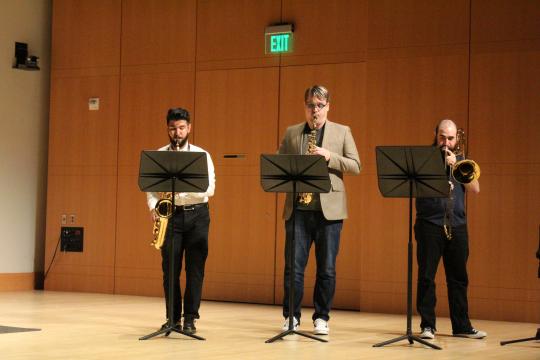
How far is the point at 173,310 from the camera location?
6270 mm

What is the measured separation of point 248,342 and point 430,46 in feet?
11.7

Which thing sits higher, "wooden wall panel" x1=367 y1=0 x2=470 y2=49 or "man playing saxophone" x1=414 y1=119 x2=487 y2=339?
"wooden wall panel" x1=367 y1=0 x2=470 y2=49

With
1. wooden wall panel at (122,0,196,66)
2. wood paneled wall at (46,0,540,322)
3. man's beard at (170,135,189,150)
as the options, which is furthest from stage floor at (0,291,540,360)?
wooden wall panel at (122,0,196,66)

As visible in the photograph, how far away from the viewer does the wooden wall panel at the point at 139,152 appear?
977 centimetres

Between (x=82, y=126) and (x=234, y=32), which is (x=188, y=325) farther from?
(x=82, y=126)

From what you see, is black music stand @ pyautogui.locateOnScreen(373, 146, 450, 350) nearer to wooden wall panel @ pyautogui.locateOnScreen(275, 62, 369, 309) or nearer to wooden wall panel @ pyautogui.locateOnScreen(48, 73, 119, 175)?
wooden wall panel @ pyautogui.locateOnScreen(275, 62, 369, 309)

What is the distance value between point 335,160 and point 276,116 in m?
2.94

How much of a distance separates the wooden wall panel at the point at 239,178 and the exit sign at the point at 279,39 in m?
0.22

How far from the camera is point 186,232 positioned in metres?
6.41

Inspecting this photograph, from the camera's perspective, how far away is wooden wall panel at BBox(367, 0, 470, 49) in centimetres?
827

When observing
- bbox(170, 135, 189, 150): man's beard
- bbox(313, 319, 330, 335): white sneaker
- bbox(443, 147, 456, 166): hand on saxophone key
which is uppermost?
bbox(170, 135, 189, 150): man's beard

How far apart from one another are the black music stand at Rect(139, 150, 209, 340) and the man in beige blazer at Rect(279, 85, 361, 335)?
0.76m

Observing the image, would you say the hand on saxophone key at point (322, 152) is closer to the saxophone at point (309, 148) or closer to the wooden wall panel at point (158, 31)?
the saxophone at point (309, 148)

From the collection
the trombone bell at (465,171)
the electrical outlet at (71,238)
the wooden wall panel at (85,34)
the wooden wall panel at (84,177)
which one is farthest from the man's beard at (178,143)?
the electrical outlet at (71,238)
